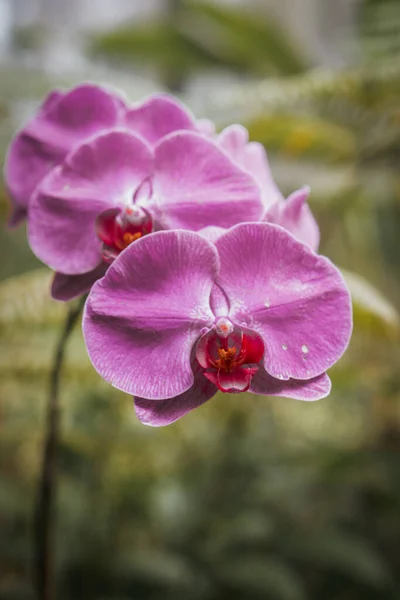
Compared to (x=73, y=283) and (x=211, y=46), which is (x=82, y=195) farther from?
(x=211, y=46)

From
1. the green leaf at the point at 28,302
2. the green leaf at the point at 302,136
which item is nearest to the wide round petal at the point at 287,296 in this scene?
the green leaf at the point at 28,302

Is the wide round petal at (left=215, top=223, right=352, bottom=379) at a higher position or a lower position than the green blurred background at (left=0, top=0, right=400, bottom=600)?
higher

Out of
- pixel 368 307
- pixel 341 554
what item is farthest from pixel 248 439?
pixel 368 307

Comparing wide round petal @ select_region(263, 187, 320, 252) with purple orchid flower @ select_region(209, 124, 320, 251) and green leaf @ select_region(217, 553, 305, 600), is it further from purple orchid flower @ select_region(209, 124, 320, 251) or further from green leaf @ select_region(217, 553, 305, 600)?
green leaf @ select_region(217, 553, 305, 600)

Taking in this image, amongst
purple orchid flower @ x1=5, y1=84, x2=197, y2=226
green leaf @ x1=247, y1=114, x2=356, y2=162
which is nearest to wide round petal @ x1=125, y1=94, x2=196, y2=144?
purple orchid flower @ x1=5, y1=84, x2=197, y2=226

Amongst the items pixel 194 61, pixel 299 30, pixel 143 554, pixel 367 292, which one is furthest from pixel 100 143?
pixel 299 30

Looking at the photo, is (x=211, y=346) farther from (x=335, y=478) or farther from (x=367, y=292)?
(x=335, y=478)
